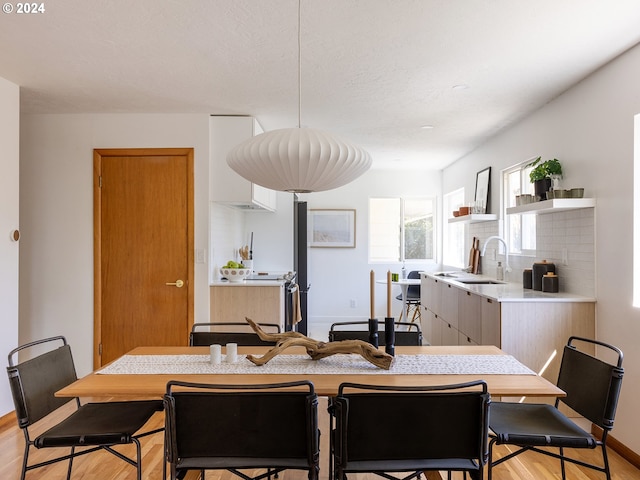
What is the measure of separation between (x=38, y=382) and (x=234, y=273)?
2.13 m

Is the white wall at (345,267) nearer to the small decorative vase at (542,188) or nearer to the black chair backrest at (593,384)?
the small decorative vase at (542,188)

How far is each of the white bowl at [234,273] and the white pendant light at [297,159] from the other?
7.04ft

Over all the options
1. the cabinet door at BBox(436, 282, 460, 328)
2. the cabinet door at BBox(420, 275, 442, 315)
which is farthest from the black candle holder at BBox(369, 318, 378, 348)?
the cabinet door at BBox(420, 275, 442, 315)

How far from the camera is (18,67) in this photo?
2.97m

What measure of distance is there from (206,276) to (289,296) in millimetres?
838

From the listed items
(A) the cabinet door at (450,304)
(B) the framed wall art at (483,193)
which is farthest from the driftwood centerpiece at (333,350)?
(B) the framed wall art at (483,193)

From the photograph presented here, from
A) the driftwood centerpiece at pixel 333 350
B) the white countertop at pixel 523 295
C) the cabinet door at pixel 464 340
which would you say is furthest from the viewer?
the cabinet door at pixel 464 340

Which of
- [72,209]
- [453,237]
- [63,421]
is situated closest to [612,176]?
[63,421]

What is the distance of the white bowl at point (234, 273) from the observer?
403cm

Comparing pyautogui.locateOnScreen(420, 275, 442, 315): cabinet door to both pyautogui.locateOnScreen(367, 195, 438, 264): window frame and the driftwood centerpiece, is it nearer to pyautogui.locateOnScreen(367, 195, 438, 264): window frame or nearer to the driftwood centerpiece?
pyautogui.locateOnScreen(367, 195, 438, 264): window frame

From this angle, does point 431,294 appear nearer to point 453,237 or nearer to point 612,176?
point 453,237

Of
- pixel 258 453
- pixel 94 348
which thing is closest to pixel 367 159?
pixel 258 453

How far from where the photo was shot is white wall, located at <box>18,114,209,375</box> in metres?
4.00

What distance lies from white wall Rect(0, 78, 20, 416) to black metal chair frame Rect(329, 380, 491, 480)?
282cm
